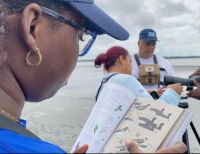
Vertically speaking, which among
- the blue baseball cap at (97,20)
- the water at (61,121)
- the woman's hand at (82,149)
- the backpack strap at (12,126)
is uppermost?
the blue baseball cap at (97,20)

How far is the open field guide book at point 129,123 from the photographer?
3.44 ft

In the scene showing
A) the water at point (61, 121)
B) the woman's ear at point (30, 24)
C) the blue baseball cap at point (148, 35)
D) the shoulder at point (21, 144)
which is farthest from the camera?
the water at point (61, 121)

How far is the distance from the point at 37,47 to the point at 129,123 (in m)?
0.31

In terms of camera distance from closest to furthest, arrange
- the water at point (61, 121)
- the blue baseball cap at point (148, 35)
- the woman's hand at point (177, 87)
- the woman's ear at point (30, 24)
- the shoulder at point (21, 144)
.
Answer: the shoulder at point (21, 144) < the woman's ear at point (30, 24) < the woman's hand at point (177, 87) < the blue baseball cap at point (148, 35) < the water at point (61, 121)

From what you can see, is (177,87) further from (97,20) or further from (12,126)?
(12,126)

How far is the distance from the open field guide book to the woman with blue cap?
7cm

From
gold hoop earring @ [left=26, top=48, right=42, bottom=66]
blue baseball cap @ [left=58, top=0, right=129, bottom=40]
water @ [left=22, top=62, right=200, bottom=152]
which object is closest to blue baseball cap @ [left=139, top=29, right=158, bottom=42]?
water @ [left=22, top=62, right=200, bottom=152]

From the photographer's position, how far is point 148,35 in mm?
4922

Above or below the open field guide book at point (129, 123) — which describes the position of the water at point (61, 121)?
below

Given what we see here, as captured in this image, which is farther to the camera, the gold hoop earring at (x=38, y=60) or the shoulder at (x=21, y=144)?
the gold hoop earring at (x=38, y=60)

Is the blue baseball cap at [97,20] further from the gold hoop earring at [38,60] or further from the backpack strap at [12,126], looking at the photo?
the backpack strap at [12,126]

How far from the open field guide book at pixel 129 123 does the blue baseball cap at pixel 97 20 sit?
0.15m

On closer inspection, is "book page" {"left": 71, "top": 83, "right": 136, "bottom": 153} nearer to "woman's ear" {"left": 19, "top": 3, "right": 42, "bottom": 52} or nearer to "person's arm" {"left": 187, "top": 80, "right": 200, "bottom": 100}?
"woman's ear" {"left": 19, "top": 3, "right": 42, "bottom": 52}

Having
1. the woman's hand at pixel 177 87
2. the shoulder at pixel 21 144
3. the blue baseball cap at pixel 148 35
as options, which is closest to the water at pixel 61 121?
the blue baseball cap at pixel 148 35
